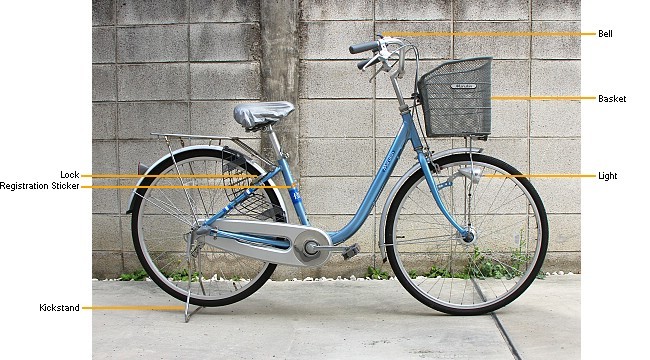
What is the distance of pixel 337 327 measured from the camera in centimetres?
426

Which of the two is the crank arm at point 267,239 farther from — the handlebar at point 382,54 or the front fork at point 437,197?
the handlebar at point 382,54

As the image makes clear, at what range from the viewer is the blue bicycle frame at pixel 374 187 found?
4340 millimetres

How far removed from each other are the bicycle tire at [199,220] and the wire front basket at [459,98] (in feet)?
3.55

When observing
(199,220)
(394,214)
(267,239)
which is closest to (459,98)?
(394,214)

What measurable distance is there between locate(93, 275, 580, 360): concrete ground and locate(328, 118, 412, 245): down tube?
502 millimetres

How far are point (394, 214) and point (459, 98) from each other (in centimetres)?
78

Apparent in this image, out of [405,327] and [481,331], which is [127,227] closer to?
[405,327]

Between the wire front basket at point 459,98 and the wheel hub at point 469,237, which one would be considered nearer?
the wire front basket at point 459,98

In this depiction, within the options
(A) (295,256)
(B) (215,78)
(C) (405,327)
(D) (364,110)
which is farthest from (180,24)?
(C) (405,327)

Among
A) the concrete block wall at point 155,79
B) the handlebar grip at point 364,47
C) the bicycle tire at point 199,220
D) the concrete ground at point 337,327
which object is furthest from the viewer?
the concrete block wall at point 155,79

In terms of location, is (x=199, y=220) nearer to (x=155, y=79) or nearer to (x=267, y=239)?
(x=267, y=239)

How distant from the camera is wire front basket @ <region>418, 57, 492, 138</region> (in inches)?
163

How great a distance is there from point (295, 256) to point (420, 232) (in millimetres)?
1167

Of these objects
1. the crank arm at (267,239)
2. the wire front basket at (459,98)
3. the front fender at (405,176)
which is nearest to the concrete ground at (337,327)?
the crank arm at (267,239)
